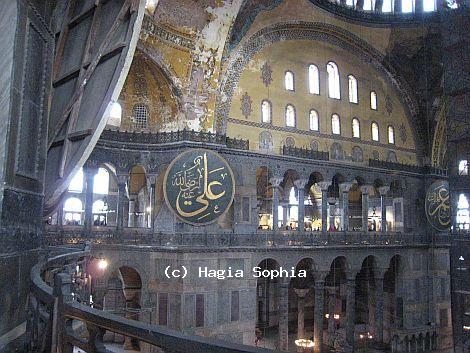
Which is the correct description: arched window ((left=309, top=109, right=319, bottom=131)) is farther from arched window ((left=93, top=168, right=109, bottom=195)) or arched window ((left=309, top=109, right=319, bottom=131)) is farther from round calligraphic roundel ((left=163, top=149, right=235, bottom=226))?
arched window ((left=93, top=168, right=109, bottom=195))

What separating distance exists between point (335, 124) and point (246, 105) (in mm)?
4630

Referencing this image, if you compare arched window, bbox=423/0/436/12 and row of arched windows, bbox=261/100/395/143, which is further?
arched window, bbox=423/0/436/12

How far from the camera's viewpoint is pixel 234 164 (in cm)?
1502

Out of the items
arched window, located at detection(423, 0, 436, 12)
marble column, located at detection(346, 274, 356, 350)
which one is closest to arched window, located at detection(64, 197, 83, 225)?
marble column, located at detection(346, 274, 356, 350)

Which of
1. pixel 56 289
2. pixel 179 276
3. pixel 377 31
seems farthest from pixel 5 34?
pixel 377 31

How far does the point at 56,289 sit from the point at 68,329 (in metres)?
0.21

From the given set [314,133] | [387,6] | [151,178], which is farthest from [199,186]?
[387,6]

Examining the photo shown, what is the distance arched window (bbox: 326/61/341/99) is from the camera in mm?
18734

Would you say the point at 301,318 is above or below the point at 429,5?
below

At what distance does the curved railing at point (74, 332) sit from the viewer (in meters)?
1.70

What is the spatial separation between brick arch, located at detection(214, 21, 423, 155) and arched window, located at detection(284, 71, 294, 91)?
1.28 m

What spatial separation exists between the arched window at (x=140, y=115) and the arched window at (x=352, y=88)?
908cm

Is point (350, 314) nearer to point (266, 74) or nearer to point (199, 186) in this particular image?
point (199, 186)

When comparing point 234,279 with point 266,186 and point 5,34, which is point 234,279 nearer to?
point 266,186
